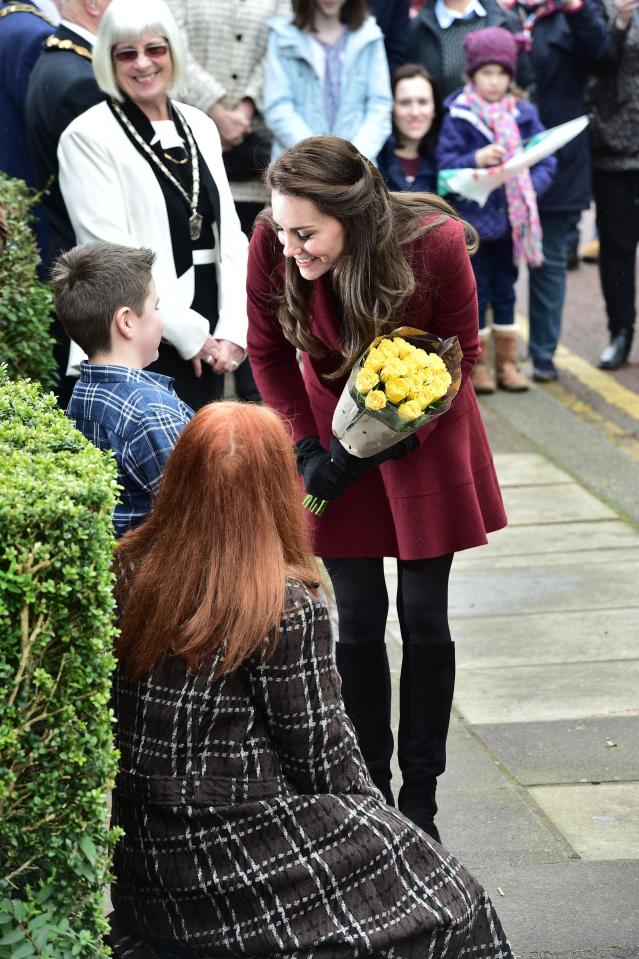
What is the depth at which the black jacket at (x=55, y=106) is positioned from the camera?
16.2 feet

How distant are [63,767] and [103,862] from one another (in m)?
0.22

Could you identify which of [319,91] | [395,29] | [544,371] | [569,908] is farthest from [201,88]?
[569,908]

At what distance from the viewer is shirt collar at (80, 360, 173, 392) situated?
3672 mm

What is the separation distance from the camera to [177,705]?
8.87 feet

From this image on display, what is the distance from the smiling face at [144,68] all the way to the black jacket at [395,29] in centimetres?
387

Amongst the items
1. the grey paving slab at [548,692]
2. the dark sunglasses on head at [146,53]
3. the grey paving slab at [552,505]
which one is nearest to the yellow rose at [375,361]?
the grey paving slab at [548,692]

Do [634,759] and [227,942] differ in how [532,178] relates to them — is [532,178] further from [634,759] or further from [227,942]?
[227,942]

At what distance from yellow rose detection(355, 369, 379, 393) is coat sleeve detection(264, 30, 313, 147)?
13.5 ft

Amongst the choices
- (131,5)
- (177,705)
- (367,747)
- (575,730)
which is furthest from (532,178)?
(177,705)

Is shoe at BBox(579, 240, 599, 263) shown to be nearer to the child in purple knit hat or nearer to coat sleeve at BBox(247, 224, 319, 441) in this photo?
the child in purple knit hat

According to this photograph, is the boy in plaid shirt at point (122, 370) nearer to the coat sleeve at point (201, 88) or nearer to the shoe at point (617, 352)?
the coat sleeve at point (201, 88)

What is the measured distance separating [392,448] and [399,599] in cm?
50

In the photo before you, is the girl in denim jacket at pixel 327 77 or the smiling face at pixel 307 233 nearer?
the smiling face at pixel 307 233

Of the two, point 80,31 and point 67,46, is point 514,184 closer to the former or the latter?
point 80,31
